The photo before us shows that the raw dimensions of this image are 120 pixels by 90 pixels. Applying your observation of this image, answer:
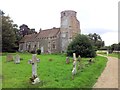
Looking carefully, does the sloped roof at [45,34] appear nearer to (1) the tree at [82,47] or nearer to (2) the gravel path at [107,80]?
(1) the tree at [82,47]

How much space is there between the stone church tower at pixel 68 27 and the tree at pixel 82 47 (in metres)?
28.1

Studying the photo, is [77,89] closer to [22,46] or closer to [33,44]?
[33,44]

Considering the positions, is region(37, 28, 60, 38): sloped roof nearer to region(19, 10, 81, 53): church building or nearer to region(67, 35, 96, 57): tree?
region(19, 10, 81, 53): church building

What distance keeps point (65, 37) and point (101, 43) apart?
5451cm

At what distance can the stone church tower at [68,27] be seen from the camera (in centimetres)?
7281

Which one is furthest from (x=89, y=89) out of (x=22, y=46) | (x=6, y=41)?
(x=22, y=46)

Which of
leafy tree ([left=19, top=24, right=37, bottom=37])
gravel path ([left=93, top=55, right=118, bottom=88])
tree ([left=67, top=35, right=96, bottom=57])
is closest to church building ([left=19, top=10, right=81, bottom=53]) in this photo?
tree ([left=67, top=35, right=96, bottom=57])

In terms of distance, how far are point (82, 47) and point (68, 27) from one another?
30.9 m

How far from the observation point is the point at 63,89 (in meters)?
11.6

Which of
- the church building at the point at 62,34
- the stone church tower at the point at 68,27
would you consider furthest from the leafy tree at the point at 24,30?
the stone church tower at the point at 68,27

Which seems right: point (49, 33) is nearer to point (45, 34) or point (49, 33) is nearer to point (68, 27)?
point (45, 34)

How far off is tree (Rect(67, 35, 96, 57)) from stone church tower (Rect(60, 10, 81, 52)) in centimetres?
2810

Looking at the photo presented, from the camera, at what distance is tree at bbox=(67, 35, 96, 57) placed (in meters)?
43.7

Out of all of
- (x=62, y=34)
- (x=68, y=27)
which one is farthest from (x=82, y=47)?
(x=62, y=34)
